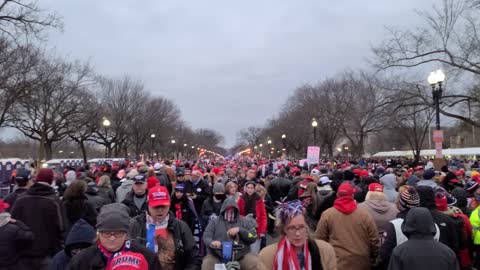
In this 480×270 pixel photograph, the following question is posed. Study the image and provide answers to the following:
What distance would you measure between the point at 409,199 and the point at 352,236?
84cm

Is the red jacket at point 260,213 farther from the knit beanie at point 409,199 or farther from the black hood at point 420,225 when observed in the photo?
the black hood at point 420,225

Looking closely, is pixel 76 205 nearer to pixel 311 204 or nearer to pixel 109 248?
pixel 311 204

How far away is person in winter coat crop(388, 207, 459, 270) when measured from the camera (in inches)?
170

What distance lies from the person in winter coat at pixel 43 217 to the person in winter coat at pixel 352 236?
3.76 metres

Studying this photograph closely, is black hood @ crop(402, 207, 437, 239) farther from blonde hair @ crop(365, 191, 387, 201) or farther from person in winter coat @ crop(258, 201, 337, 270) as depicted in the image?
blonde hair @ crop(365, 191, 387, 201)

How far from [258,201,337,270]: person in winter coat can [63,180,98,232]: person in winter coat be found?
4528mm

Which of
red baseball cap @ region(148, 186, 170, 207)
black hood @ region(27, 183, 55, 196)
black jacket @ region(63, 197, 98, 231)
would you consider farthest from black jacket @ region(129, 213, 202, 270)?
black jacket @ region(63, 197, 98, 231)

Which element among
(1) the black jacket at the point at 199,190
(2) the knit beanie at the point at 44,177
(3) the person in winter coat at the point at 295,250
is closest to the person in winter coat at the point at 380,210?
(3) the person in winter coat at the point at 295,250

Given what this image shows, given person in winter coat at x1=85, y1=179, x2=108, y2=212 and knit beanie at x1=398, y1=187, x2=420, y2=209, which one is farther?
person in winter coat at x1=85, y1=179, x2=108, y2=212

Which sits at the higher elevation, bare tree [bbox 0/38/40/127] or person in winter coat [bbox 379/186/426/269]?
bare tree [bbox 0/38/40/127]

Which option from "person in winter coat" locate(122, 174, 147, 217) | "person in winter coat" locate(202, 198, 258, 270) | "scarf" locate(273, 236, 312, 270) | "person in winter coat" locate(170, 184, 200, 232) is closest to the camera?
"scarf" locate(273, 236, 312, 270)

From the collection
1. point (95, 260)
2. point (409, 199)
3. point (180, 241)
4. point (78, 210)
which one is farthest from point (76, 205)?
point (409, 199)

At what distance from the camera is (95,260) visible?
11.2 feet

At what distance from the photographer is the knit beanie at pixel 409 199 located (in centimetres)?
586
